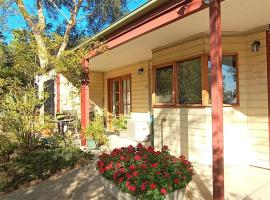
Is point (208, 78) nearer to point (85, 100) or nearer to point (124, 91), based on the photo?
point (85, 100)

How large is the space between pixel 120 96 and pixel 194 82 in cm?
Result: 524

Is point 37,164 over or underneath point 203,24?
underneath

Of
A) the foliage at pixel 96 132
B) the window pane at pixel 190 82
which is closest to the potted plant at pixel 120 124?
the foliage at pixel 96 132

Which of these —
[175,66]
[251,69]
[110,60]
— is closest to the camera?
[251,69]

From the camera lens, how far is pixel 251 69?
18.5ft

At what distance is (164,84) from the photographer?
23.3 feet

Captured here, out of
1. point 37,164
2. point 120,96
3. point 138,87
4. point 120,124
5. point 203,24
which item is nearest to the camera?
point 203,24

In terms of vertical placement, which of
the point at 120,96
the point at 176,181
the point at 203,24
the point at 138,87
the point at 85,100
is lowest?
the point at 176,181

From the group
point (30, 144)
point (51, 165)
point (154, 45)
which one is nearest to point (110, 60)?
point (154, 45)

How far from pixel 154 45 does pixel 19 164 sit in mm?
3771

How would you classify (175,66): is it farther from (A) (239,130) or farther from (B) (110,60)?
(B) (110,60)

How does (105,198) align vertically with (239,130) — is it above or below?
below

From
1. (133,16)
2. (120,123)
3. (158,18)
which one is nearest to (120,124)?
(120,123)

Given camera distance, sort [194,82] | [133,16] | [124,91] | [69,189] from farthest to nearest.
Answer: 1. [124,91]
2. [194,82]
3. [133,16]
4. [69,189]
